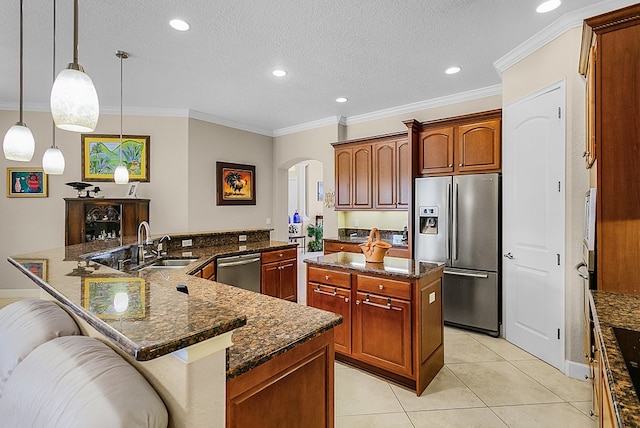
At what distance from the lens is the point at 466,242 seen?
3.69 meters

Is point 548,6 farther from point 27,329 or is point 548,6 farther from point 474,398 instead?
point 27,329

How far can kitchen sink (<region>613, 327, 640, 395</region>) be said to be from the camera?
3.49ft

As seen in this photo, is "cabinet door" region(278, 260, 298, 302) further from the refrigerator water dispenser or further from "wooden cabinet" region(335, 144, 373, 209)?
the refrigerator water dispenser

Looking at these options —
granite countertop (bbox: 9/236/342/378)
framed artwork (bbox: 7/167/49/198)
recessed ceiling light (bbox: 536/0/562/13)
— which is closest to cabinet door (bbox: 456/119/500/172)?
recessed ceiling light (bbox: 536/0/562/13)

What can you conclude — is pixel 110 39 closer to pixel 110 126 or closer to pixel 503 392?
pixel 110 126

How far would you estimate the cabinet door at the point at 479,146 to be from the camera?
358cm

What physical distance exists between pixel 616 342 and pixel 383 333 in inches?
62.0

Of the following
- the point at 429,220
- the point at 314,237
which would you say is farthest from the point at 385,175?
the point at 314,237

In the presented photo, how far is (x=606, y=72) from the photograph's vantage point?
1.78 m

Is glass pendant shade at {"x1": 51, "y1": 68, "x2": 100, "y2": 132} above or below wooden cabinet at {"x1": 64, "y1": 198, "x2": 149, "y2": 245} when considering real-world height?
above

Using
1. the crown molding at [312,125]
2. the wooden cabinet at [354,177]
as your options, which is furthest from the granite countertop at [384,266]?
the crown molding at [312,125]

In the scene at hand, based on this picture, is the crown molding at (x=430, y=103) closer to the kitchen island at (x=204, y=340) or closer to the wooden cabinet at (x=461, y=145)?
the wooden cabinet at (x=461, y=145)

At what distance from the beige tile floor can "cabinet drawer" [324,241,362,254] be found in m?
2.06

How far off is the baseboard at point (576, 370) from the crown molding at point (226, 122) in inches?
223
